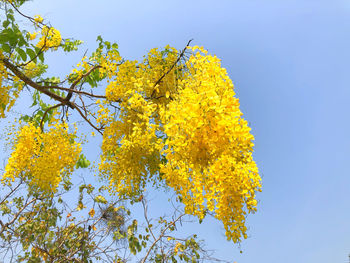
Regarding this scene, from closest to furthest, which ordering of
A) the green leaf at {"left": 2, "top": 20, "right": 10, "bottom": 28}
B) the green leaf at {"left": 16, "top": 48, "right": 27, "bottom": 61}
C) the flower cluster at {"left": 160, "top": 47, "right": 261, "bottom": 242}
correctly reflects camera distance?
1. the flower cluster at {"left": 160, "top": 47, "right": 261, "bottom": 242}
2. the green leaf at {"left": 2, "top": 20, "right": 10, "bottom": 28}
3. the green leaf at {"left": 16, "top": 48, "right": 27, "bottom": 61}

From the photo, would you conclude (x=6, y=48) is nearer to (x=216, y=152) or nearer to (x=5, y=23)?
(x=5, y=23)

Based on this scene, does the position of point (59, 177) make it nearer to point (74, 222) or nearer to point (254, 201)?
point (74, 222)

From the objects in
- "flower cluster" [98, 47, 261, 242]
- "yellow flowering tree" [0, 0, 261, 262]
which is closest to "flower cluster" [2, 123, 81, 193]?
"yellow flowering tree" [0, 0, 261, 262]

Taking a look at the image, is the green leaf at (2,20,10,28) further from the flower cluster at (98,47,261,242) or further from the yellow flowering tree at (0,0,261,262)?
the flower cluster at (98,47,261,242)

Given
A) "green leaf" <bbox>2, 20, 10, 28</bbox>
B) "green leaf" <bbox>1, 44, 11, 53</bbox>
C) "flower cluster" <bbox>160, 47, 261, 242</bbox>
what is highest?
"green leaf" <bbox>2, 20, 10, 28</bbox>

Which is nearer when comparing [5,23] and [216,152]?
[216,152]

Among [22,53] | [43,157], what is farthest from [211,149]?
[22,53]

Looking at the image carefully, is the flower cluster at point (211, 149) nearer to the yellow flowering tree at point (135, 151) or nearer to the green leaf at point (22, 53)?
the yellow flowering tree at point (135, 151)

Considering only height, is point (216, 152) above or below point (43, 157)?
below

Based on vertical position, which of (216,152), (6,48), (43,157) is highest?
(6,48)

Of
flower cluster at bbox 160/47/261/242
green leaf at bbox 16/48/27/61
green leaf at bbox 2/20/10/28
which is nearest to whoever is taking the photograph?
flower cluster at bbox 160/47/261/242

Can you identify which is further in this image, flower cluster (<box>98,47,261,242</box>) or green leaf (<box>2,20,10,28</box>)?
Result: green leaf (<box>2,20,10,28</box>)

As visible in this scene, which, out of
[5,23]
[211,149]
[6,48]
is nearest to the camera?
[211,149]

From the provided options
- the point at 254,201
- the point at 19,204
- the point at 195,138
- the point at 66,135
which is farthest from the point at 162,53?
the point at 19,204
